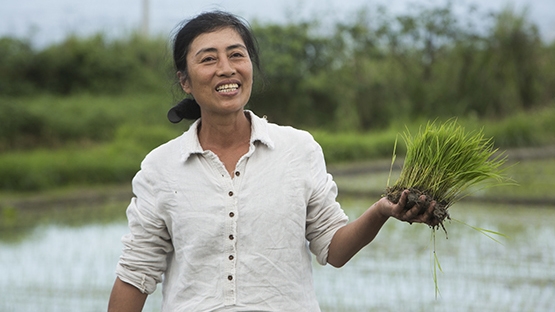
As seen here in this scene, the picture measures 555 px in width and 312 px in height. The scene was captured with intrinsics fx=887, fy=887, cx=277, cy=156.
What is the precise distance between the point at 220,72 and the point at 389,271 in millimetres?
4146

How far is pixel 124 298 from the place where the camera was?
2.29 meters

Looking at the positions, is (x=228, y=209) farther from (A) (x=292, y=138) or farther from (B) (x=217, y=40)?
(B) (x=217, y=40)

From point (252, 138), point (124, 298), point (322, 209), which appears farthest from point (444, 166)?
point (124, 298)

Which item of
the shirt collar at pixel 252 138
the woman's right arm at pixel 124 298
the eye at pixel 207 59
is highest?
the eye at pixel 207 59

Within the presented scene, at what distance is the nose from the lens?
2.16 m

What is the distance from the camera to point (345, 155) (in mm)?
12688

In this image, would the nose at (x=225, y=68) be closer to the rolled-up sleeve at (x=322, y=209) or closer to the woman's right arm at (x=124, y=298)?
the rolled-up sleeve at (x=322, y=209)

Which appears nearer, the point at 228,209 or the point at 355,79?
the point at 228,209

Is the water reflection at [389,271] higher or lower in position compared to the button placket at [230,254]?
higher

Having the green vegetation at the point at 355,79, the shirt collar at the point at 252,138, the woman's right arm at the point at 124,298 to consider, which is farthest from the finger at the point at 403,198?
the green vegetation at the point at 355,79

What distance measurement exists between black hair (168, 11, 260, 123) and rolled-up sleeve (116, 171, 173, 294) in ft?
0.76

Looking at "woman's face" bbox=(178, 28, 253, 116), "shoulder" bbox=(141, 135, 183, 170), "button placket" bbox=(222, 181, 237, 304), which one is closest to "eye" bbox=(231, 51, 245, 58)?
"woman's face" bbox=(178, 28, 253, 116)

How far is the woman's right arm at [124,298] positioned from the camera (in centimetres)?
229

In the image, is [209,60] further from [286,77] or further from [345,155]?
[286,77]
